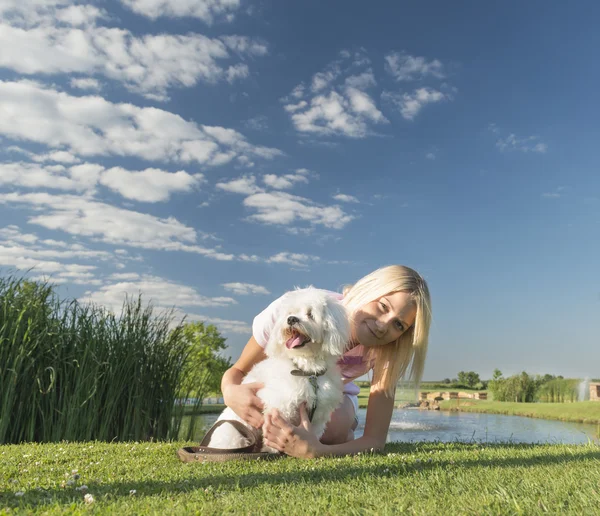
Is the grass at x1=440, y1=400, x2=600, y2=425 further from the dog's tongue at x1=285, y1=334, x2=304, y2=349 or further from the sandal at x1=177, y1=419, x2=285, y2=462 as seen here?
the dog's tongue at x1=285, y1=334, x2=304, y2=349

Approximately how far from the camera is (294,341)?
12.8 ft

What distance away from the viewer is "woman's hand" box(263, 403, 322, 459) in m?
3.80

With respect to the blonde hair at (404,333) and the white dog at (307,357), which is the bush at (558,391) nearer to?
the blonde hair at (404,333)

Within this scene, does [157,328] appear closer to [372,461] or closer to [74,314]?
[74,314]

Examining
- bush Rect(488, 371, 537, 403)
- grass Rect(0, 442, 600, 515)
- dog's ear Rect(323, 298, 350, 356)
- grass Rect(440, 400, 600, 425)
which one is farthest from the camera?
bush Rect(488, 371, 537, 403)

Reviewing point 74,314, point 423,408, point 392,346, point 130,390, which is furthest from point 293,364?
point 423,408

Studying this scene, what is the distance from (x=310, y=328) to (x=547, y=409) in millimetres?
17059

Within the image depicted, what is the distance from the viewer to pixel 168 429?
8.44 m

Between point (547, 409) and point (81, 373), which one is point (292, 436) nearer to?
point (81, 373)

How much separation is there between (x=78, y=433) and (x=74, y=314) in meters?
1.93

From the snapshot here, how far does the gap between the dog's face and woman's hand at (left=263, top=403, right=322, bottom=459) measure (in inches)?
17.4

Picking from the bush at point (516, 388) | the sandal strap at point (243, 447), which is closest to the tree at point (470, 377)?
the bush at point (516, 388)

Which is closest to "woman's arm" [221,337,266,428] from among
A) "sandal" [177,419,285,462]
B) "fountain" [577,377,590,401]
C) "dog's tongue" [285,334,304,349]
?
"sandal" [177,419,285,462]

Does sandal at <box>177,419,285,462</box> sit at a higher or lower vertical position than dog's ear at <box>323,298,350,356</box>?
lower
